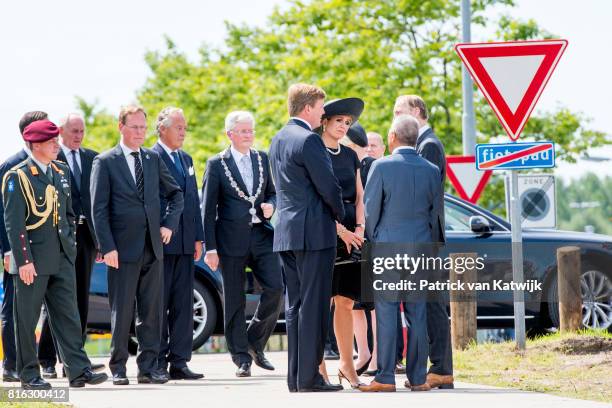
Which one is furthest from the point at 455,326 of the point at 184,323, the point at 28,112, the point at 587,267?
the point at 28,112

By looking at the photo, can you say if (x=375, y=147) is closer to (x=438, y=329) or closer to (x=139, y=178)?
(x=139, y=178)

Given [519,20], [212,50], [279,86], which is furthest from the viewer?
[212,50]

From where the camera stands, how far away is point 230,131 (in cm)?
1173

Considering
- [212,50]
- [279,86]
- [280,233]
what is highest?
[212,50]

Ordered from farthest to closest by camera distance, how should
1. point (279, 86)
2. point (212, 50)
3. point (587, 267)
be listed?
point (212, 50), point (279, 86), point (587, 267)

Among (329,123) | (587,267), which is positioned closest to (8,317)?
(329,123)

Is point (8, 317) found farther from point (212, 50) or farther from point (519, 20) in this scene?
point (212, 50)

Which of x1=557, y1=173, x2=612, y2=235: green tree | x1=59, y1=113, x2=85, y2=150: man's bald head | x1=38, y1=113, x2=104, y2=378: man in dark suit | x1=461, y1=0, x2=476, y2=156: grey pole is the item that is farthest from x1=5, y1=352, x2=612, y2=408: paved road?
x1=557, y1=173, x2=612, y2=235: green tree

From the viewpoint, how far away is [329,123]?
10.1 m

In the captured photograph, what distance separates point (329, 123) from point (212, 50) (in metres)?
44.7

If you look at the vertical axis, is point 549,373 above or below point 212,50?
below

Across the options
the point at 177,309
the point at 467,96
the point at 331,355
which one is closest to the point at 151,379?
the point at 177,309

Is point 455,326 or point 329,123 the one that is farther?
point 455,326

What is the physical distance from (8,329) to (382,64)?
23450 mm
